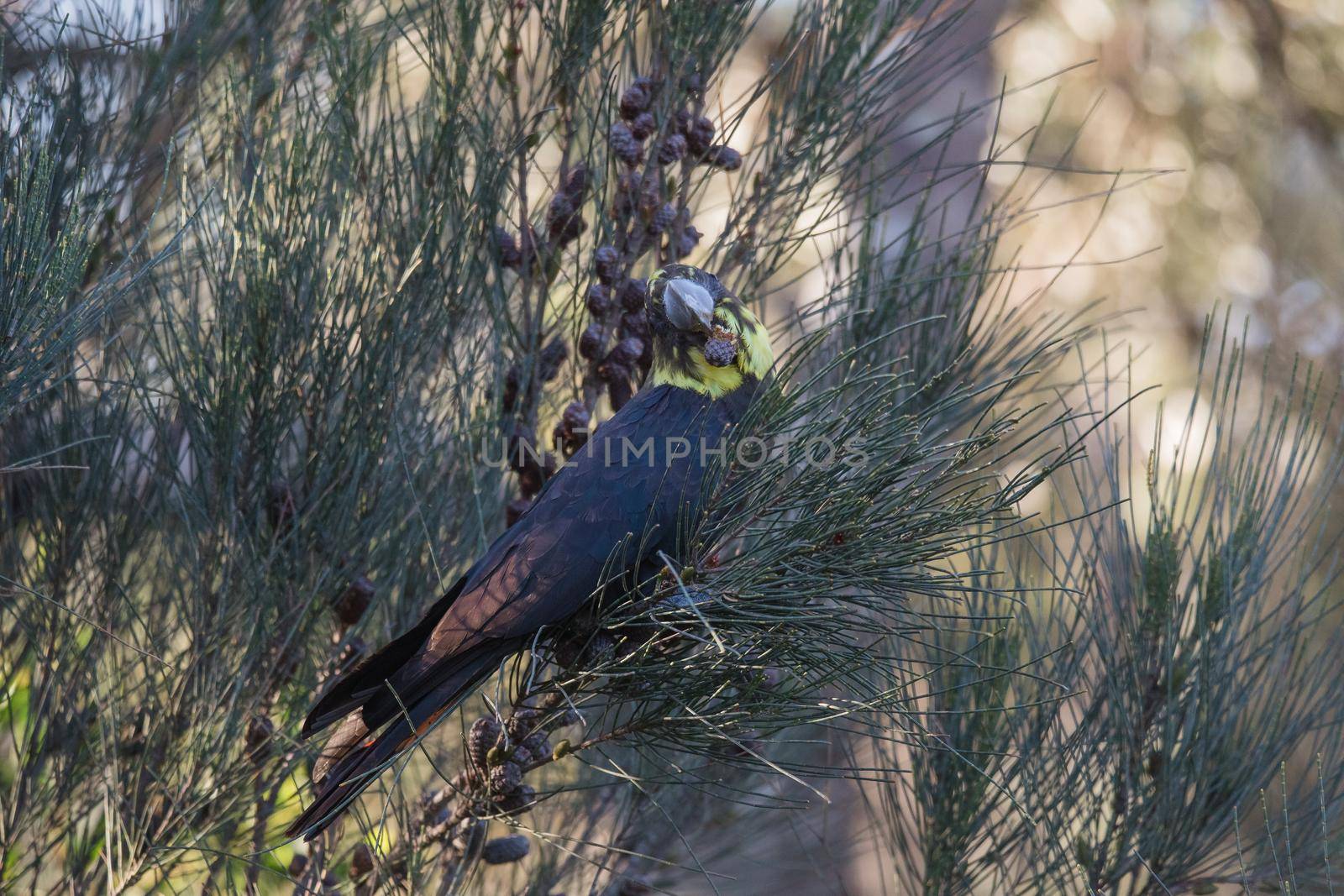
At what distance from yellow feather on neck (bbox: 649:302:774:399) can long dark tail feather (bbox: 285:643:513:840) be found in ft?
2.27

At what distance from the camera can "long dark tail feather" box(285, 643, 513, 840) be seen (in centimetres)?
163

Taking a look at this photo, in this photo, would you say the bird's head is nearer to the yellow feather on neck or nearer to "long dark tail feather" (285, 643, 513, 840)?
the yellow feather on neck

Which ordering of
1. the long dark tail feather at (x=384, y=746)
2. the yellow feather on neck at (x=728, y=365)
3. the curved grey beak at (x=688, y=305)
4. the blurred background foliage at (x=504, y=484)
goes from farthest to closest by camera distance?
the yellow feather on neck at (x=728, y=365)
the curved grey beak at (x=688, y=305)
the blurred background foliage at (x=504, y=484)
the long dark tail feather at (x=384, y=746)

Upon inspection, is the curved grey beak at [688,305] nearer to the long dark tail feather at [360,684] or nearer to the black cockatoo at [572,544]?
the black cockatoo at [572,544]

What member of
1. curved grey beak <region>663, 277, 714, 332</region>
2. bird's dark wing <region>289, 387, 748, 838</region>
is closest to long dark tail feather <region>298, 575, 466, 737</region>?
bird's dark wing <region>289, 387, 748, 838</region>

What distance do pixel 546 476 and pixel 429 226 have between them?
0.56 m

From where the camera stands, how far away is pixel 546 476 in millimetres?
2189

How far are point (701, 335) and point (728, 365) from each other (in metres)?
0.15

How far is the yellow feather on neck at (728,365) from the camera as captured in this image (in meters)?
2.15

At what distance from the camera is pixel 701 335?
213cm

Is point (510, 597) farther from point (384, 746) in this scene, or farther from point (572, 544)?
point (384, 746)

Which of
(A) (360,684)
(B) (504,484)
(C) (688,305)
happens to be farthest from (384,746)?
(C) (688,305)

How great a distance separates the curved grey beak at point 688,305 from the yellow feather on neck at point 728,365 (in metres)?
0.09

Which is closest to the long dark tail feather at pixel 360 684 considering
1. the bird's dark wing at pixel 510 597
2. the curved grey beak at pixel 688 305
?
the bird's dark wing at pixel 510 597
